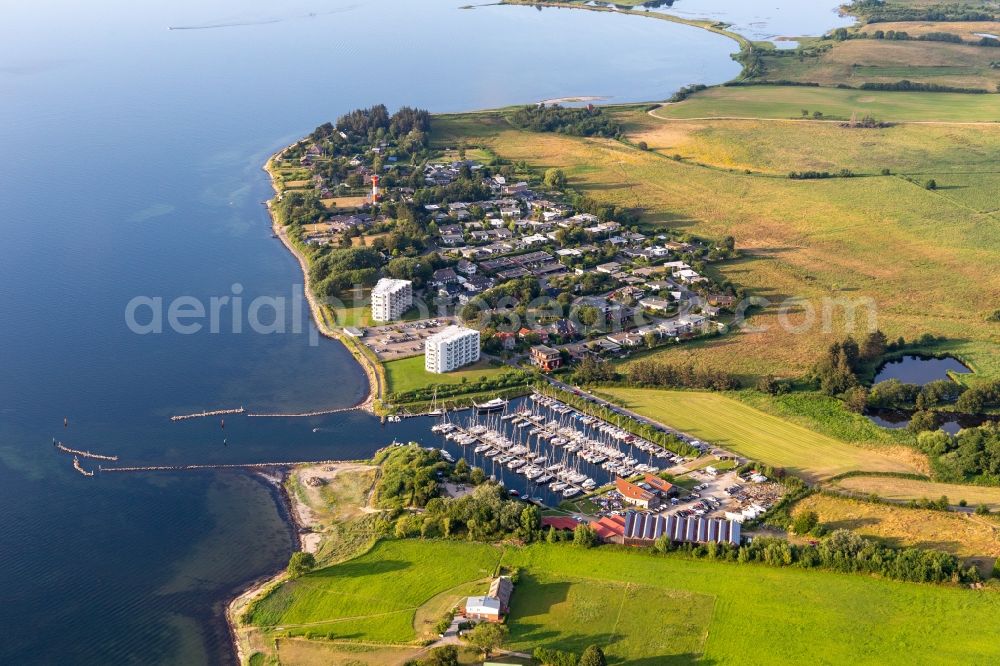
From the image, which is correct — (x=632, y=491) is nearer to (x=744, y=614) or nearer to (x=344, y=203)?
(x=744, y=614)

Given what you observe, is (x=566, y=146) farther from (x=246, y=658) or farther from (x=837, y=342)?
(x=246, y=658)

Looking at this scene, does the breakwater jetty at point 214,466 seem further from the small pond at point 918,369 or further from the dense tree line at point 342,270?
the small pond at point 918,369

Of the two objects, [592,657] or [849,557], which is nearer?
[592,657]

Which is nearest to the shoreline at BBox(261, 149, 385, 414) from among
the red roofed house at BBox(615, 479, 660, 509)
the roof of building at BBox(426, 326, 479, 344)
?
the roof of building at BBox(426, 326, 479, 344)

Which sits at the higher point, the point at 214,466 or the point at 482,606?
the point at 214,466

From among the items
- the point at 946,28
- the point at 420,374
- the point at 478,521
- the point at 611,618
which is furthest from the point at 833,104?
the point at 611,618
